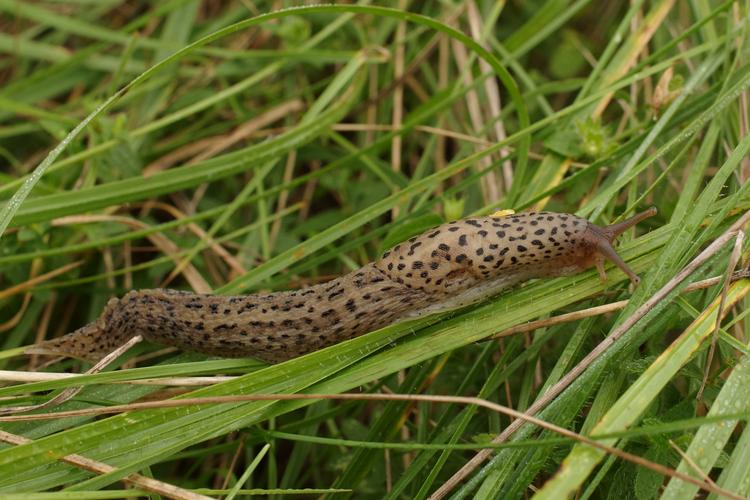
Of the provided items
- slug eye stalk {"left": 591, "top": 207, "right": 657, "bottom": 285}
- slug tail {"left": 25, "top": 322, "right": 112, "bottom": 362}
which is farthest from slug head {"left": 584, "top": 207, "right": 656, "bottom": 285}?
slug tail {"left": 25, "top": 322, "right": 112, "bottom": 362}

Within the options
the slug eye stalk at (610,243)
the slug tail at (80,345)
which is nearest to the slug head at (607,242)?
the slug eye stalk at (610,243)

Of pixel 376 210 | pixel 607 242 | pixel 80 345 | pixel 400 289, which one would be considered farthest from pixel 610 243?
pixel 80 345

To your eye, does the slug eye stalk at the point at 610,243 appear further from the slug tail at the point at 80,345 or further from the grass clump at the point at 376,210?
the slug tail at the point at 80,345

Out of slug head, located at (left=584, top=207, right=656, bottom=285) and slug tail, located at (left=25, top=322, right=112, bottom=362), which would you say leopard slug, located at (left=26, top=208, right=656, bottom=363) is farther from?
slug tail, located at (left=25, top=322, right=112, bottom=362)

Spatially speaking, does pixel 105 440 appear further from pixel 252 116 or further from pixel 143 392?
pixel 252 116

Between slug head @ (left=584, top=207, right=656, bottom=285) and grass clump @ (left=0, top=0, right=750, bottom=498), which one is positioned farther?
slug head @ (left=584, top=207, right=656, bottom=285)

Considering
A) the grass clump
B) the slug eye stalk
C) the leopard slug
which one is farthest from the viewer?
the leopard slug
